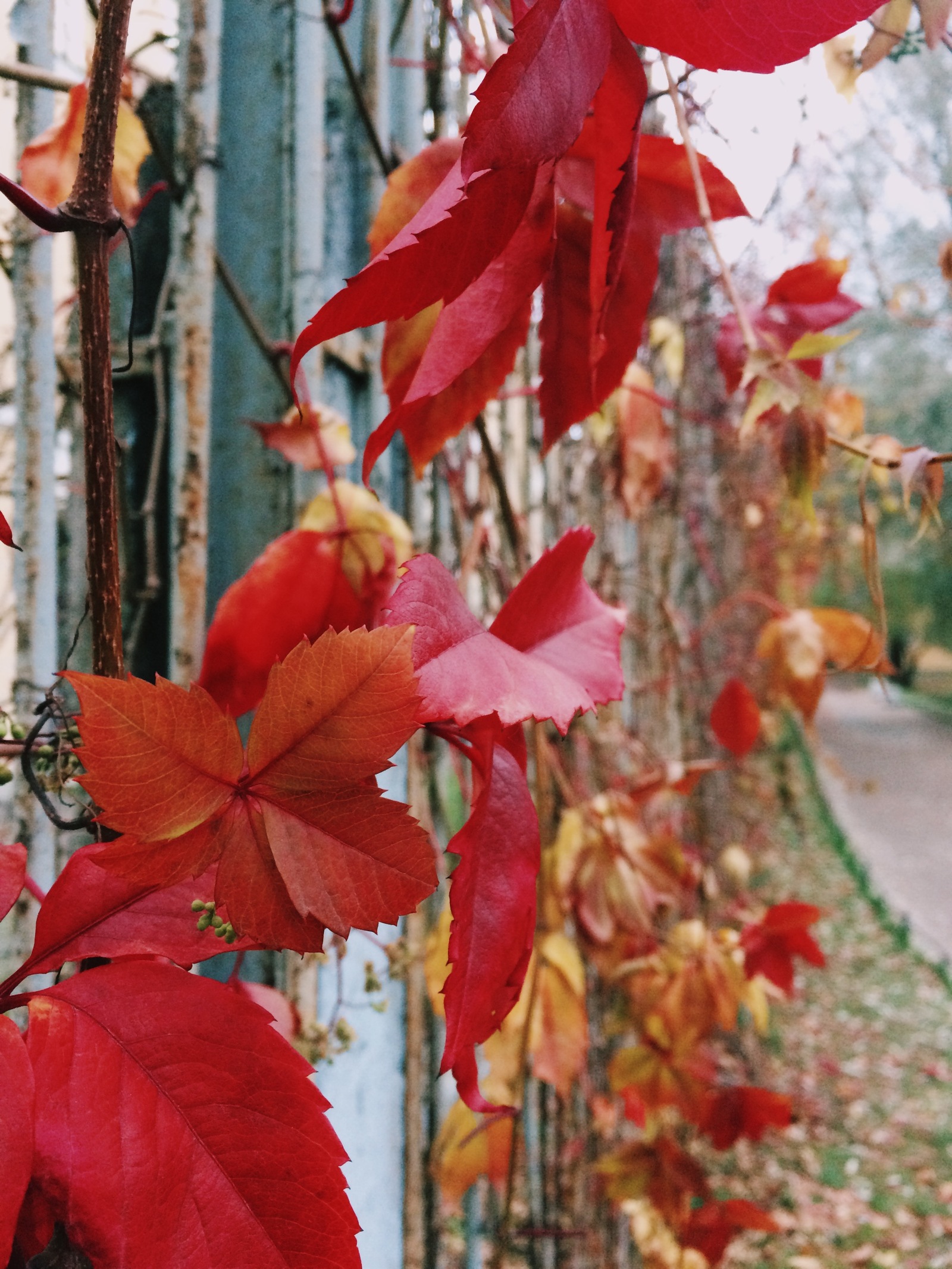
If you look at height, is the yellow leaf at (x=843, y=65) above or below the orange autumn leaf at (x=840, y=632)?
above

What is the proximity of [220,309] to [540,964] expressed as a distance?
678mm

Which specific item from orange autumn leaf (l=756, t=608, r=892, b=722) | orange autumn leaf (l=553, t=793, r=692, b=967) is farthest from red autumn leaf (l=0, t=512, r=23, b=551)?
orange autumn leaf (l=756, t=608, r=892, b=722)

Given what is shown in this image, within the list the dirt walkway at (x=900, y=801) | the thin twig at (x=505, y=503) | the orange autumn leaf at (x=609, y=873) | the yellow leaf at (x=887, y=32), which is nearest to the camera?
the yellow leaf at (x=887, y=32)

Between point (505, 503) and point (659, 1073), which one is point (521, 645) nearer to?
point (505, 503)

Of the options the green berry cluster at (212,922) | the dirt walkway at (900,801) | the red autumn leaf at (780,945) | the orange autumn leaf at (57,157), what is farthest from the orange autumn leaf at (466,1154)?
the dirt walkway at (900,801)

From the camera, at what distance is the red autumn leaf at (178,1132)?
0.79 feet

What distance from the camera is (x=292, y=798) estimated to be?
261mm

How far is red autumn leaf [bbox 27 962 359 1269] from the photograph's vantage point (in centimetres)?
24

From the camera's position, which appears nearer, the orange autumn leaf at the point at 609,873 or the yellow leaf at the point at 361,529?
the yellow leaf at the point at 361,529

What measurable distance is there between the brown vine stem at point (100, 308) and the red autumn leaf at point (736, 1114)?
58.1 inches

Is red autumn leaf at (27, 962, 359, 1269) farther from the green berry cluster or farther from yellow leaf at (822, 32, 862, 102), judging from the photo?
yellow leaf at (822, 32, 862, 102)

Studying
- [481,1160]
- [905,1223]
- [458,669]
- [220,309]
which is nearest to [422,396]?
[458,669]

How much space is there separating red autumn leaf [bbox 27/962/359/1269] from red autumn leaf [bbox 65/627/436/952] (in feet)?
0.12

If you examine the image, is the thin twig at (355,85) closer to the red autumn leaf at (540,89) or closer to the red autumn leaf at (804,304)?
the red autumn leaf at (804,304)
